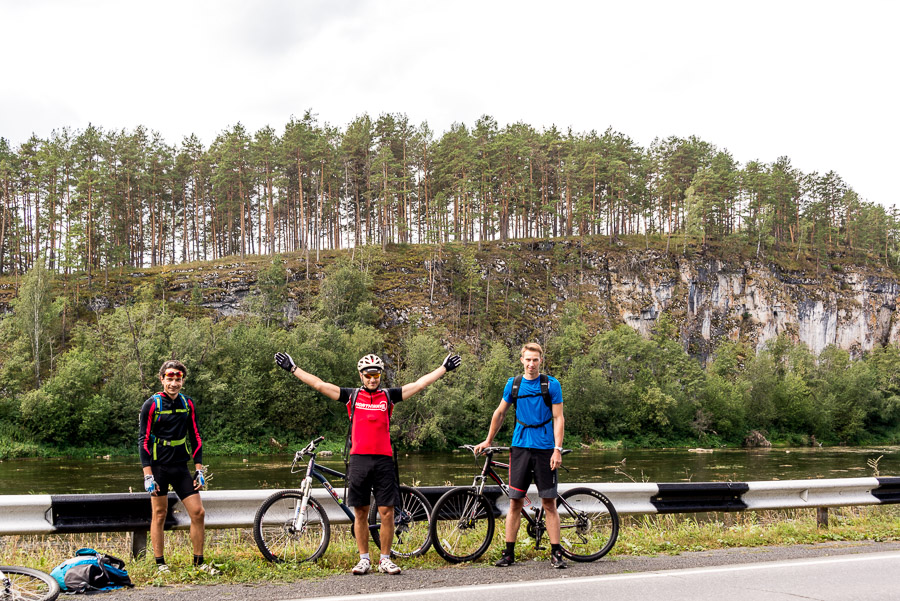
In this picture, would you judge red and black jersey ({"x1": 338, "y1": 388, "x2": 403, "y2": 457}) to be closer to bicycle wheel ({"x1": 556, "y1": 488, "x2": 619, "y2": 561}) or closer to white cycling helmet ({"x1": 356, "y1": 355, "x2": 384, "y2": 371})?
white cycling helmet ({"x1": 356, "y1": 355, "x2": 384, "y2": 371})

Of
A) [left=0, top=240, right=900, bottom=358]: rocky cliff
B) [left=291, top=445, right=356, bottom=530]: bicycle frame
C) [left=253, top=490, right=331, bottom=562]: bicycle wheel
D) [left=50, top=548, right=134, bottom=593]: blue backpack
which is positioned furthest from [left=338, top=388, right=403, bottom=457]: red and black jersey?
[left=0, top=240, right=900, bottom=358]: rocky cliff

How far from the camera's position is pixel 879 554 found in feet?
23.0

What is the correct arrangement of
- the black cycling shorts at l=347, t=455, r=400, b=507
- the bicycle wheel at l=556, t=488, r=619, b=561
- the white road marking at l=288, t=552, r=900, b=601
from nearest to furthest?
the white road marking at l=288, t=552, r=900, b=601, the black cycling shorts at l=347, t=455, r=400, b=507, the bicycle wheel at l=556, t=488, r=619, b=561

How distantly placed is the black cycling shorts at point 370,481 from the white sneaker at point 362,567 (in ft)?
1.65

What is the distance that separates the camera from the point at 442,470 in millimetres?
32094

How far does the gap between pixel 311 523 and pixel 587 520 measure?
9.81 feet

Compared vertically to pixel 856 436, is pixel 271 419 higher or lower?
higher

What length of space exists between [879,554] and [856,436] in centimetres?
6691

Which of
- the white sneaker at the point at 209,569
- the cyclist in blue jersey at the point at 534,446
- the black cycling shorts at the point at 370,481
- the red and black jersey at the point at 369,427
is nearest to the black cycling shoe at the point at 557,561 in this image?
the cyclist in blue jersey at the point at 534,446

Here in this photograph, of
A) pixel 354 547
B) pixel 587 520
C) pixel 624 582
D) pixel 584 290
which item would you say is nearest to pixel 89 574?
pixel 354 547

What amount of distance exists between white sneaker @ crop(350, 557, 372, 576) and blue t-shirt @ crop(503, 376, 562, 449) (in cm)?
184

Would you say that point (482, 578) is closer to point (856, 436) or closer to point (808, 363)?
point (856, 436)

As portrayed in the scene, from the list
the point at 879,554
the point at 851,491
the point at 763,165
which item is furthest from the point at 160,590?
the point at 763,165

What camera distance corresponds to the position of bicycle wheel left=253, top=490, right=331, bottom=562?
6.14 metres
